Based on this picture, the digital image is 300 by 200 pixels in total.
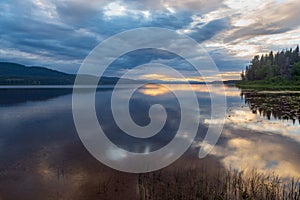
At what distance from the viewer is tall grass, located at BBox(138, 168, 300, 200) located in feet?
23.5

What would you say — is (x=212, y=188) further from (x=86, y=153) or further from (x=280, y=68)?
(x=280, y=68)

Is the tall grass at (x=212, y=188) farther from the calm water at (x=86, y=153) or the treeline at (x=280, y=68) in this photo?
the treeline at (x=280, y=68)

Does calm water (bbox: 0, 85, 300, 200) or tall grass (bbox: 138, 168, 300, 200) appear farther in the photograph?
calm water (bbox: 0, 85, 300, 200)

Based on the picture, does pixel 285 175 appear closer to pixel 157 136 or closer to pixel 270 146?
pixel 270 146

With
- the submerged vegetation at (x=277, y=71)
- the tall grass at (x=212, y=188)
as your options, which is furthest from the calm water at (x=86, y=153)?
the submerged vegetation at (x=277, y=71)

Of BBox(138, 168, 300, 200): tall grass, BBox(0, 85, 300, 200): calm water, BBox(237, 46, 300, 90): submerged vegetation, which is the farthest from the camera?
BBox(237, 46, 300, 90): submerged vegetation

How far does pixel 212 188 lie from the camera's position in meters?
7.68

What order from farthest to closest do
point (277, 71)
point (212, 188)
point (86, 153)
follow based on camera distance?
point (277, 71) < point (86, 153) < point (212, 188)

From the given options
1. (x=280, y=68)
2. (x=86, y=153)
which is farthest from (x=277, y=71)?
Result: (x=86, y=153)

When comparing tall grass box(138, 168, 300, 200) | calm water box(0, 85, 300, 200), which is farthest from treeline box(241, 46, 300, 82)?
tall grass box(138, 168, 300, 200)

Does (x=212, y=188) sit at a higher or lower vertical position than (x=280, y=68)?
lower

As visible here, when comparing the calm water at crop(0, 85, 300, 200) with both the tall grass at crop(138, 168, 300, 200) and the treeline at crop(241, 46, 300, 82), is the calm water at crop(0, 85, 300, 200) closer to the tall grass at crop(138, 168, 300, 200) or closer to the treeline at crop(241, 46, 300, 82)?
the tall grass at crop(138, 168, 300, 200)

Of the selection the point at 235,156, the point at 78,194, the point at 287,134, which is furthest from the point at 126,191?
the point at 287,134

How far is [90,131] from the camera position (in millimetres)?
17766
